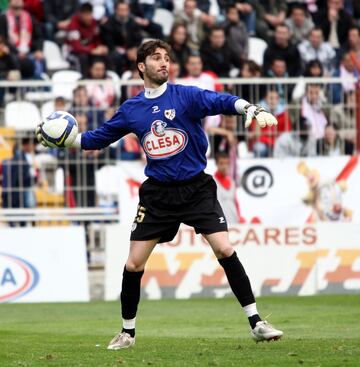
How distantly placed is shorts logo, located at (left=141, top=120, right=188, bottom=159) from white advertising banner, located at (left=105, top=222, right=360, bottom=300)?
7402 mm

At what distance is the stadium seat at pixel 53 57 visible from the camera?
2233 centimetres

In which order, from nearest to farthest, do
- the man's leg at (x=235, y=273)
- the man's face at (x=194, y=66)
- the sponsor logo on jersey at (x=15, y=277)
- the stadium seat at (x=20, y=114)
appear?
the man's leg at (x=235, y=273) → the sponsor logo on jersey at (x=15, y=277) → the stadium seat at (x=20, y=114) → the man's face at (x=194, y=66)

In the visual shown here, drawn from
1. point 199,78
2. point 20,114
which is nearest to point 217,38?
point 199,78

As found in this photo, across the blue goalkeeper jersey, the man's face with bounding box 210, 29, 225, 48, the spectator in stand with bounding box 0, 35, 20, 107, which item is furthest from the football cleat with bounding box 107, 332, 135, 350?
the man's face with bounding box 210, 29, 225, 48

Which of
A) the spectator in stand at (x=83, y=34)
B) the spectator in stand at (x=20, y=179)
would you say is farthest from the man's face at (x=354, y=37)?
the spectator in stand at (x=20, y=179)

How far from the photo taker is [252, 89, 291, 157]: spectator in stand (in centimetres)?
1923

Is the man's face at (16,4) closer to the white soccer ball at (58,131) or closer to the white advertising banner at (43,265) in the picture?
the white advertising banner at (43,265)

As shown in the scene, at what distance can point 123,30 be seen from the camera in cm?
2300

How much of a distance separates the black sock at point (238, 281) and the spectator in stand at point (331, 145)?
31.6ft

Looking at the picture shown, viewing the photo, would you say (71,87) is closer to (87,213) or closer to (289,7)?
(87,213)

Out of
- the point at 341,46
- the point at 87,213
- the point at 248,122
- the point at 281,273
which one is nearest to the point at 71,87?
the point at 87,213

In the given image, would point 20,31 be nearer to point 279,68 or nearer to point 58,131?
point 279,68

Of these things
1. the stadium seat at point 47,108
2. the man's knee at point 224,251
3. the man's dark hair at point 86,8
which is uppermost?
the man's dark hair at point 86,8

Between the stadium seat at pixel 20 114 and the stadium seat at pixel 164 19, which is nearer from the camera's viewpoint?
the stadium seat at pixel 20 114
